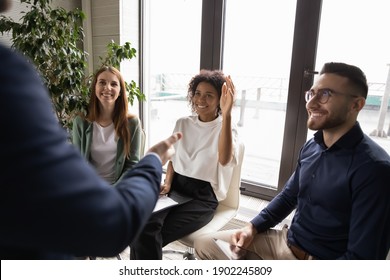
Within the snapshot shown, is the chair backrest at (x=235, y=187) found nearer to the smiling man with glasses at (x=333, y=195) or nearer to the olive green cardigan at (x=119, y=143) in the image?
the smiling man with glasses at (x=333, y=195)

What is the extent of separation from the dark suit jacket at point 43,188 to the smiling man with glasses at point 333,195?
0.92 m

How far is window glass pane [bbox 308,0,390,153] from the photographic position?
1.95 meters

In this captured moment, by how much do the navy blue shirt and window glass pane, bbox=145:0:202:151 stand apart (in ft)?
5.15

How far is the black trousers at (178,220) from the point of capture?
1389 mm

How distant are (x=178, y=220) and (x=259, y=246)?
17.6 inches

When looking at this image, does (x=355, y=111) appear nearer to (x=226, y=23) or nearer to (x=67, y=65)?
(x=226, y=23)

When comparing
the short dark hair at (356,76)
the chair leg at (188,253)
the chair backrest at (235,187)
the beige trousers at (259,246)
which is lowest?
the chair leg at (188,253)

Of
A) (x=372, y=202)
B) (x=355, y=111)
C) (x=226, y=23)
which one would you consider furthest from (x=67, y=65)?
(x=372, y=202)

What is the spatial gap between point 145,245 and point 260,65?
6.01 ft

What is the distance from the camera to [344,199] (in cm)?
109

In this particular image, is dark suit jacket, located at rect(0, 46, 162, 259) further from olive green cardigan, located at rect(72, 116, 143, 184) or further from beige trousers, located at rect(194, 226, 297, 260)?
olive green cardigan, located at rect(72, 116, 143, 184)

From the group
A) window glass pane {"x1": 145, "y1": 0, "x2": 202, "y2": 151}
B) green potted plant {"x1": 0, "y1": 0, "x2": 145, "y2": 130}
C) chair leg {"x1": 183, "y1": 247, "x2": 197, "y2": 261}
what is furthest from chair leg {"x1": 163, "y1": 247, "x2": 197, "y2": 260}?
green potted plant {"x1": 0, "y1": 0, "x2": 145, "y2": 130}

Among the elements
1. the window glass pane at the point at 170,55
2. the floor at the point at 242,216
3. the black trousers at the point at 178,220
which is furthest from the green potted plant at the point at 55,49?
the floor at the point at 242,216

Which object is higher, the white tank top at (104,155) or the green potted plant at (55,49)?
the green potted plant at (55,49)
